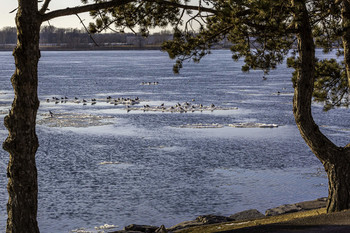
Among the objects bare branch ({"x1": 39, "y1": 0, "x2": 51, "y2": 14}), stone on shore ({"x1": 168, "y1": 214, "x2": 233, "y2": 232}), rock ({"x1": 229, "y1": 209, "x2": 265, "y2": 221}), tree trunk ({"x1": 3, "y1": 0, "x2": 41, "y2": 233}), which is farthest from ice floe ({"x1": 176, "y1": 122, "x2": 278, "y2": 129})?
tree trunk ({"x1": 3, "y1": 0, "x2": 41, "y2": 233})

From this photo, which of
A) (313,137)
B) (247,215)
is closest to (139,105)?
(247,215)

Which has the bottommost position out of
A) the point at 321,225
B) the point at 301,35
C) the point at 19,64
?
the point at 321,225

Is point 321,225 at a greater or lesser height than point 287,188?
greater

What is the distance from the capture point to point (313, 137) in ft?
37.6

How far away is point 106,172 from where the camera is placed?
1959cm

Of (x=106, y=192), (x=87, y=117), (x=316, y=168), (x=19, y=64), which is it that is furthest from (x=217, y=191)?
(x=87, y=117)

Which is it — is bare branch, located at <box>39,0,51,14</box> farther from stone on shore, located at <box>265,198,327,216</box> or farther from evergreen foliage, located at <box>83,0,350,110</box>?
stone on shore, located at <box>265,198,327,216</box>

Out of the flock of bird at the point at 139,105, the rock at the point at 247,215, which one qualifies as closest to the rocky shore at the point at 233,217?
the rock at the point at 247,215

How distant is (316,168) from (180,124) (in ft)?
37.5

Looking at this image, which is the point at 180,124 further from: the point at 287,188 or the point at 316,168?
the point at 287,188

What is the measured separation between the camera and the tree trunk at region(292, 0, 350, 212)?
11.3 metres

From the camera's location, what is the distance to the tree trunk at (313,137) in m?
11.3

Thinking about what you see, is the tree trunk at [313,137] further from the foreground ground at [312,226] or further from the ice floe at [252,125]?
the ice floe at [252,125]

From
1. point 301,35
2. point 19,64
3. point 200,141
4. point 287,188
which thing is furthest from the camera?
point 200,141
